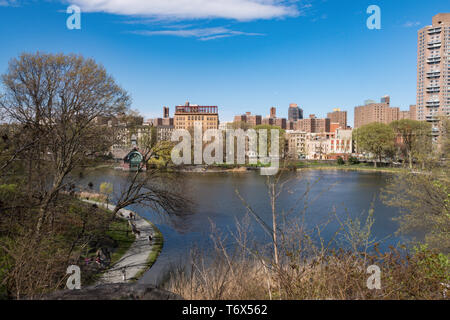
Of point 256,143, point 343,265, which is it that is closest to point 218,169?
point 256,143

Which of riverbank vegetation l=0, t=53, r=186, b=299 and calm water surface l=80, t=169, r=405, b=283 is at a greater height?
riverbank vegetation l=0, t=53, r=186, b=299

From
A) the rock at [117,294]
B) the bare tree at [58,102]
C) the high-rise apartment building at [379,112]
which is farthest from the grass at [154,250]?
the high-rise apartment building at [379,112]

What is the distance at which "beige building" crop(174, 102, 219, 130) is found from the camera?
125 meters

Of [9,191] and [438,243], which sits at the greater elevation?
[9,191]

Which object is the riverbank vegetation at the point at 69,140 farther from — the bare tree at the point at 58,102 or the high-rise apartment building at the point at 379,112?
the high-rise apartment building at the point at 379,112

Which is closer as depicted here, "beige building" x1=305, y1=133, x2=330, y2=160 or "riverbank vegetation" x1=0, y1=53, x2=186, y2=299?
"riverbank vegetation" x1=0, y1=53, x2=186, y2=299

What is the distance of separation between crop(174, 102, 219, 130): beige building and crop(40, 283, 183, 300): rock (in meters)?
122

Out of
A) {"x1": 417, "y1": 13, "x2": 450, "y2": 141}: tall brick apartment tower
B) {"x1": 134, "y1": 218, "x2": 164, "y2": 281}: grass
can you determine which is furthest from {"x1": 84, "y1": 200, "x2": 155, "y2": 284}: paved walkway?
{"x1": 417, "y1": 13, "x2": 450, "y2": 141}: tall brick apartment tower

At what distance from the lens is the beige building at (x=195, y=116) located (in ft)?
411

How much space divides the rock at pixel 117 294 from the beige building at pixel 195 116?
122m

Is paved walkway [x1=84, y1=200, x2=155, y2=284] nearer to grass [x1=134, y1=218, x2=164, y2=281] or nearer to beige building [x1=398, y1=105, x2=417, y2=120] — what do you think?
grass [x1=134, y1=218, x2=164, y2=281]
